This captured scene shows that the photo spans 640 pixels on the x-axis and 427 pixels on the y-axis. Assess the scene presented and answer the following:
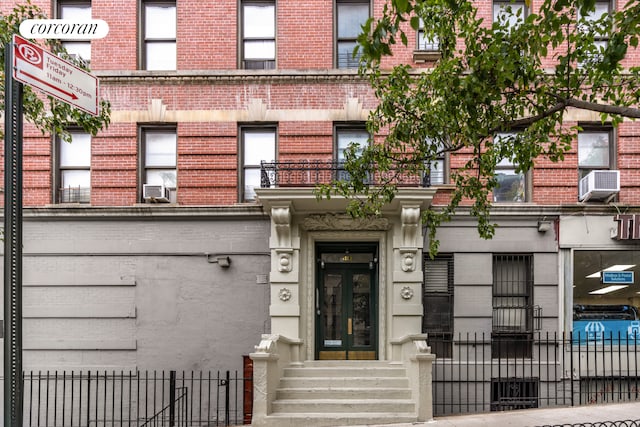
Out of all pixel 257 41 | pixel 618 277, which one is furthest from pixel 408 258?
pixel 257 41

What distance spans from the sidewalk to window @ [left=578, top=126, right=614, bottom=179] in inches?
200

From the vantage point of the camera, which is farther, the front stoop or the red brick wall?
the red brick wall

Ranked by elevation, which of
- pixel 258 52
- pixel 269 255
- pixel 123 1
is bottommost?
pixel 269 255

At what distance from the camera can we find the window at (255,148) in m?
12.6

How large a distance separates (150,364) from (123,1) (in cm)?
828

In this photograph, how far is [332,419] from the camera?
946 centimetres

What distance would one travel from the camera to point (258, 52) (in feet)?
41.6

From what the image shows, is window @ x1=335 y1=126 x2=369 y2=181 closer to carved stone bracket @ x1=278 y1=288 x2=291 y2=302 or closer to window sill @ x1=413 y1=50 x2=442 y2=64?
window sill @ x1=413 y1=50 x2=442 y2=64

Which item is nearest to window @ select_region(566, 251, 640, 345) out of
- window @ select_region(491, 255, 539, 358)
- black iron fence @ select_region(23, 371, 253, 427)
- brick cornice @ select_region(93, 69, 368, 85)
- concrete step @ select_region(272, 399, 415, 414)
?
window @ select_region(491, 255, 539, 358)

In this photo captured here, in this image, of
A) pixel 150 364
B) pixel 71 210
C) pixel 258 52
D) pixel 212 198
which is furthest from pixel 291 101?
pixel 150 364

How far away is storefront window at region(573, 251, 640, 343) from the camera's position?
1206 centimetres

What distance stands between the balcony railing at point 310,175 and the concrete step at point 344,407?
4346 millimetres

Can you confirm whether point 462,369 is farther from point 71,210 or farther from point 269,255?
point 71,210

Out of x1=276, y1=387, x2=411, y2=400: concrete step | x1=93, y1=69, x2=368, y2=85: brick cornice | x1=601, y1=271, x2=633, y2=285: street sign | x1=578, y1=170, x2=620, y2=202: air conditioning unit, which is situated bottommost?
x1=276, y1=387, x2=411, y2=400: concrete step
